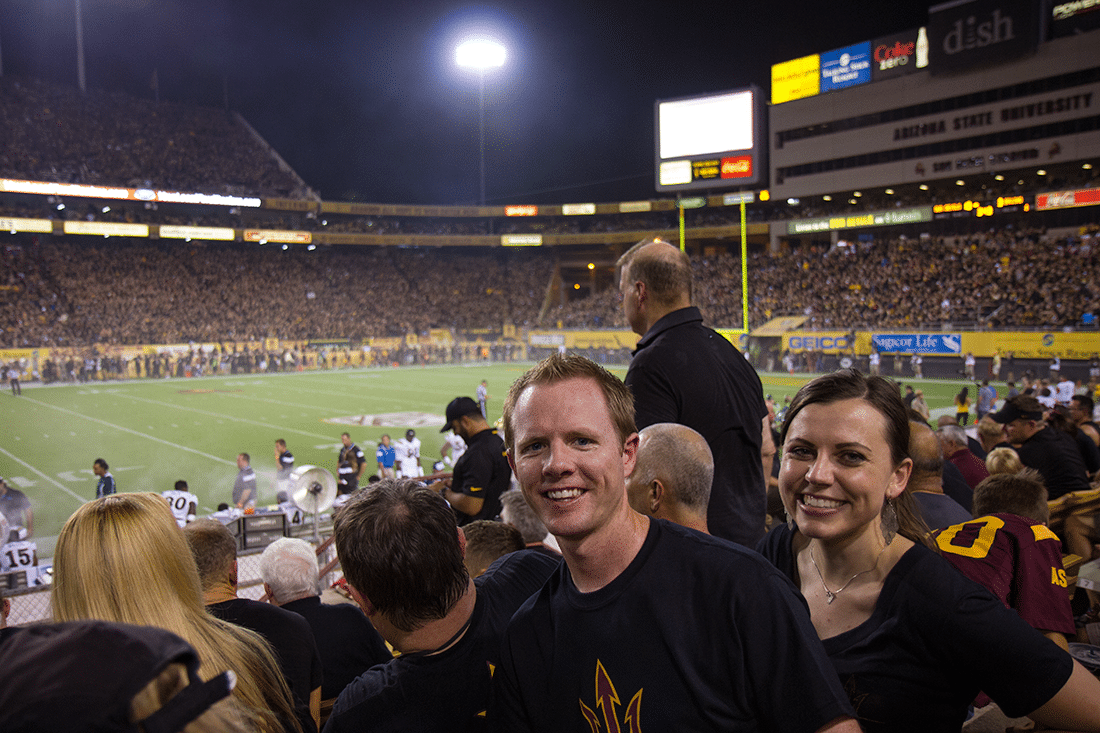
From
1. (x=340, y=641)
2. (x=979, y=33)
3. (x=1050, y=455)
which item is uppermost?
(x=979, y=33)

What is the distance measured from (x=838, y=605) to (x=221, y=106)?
7038 centimetres

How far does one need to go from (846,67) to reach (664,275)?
49.3 m

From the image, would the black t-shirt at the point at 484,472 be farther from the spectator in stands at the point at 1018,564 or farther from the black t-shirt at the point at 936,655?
the black t-shirt at the point at 936,655

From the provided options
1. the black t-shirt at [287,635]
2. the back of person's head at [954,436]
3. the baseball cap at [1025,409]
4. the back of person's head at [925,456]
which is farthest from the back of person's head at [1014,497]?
the baseball cap at [1025,409]

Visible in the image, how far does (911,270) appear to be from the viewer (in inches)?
1618

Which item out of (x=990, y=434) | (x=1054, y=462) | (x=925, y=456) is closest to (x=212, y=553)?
(x=925, y=456)

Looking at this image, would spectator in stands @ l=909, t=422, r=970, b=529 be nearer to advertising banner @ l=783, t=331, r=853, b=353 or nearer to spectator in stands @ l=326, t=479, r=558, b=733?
spectator in stands @ l=326, t=479, r=558, b=733

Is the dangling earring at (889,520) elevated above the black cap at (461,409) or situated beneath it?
elevated above

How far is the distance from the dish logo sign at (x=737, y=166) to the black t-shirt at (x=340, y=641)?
69.6 ft

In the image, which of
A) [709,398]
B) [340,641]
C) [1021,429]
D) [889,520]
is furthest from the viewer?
[1021,429]

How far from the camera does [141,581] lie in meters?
1.78

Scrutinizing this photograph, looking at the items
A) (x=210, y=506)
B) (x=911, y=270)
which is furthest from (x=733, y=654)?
(x=911, y=270)

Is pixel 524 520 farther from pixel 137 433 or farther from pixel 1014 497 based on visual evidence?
pixel 137 433

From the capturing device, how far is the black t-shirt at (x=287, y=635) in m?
2.83
